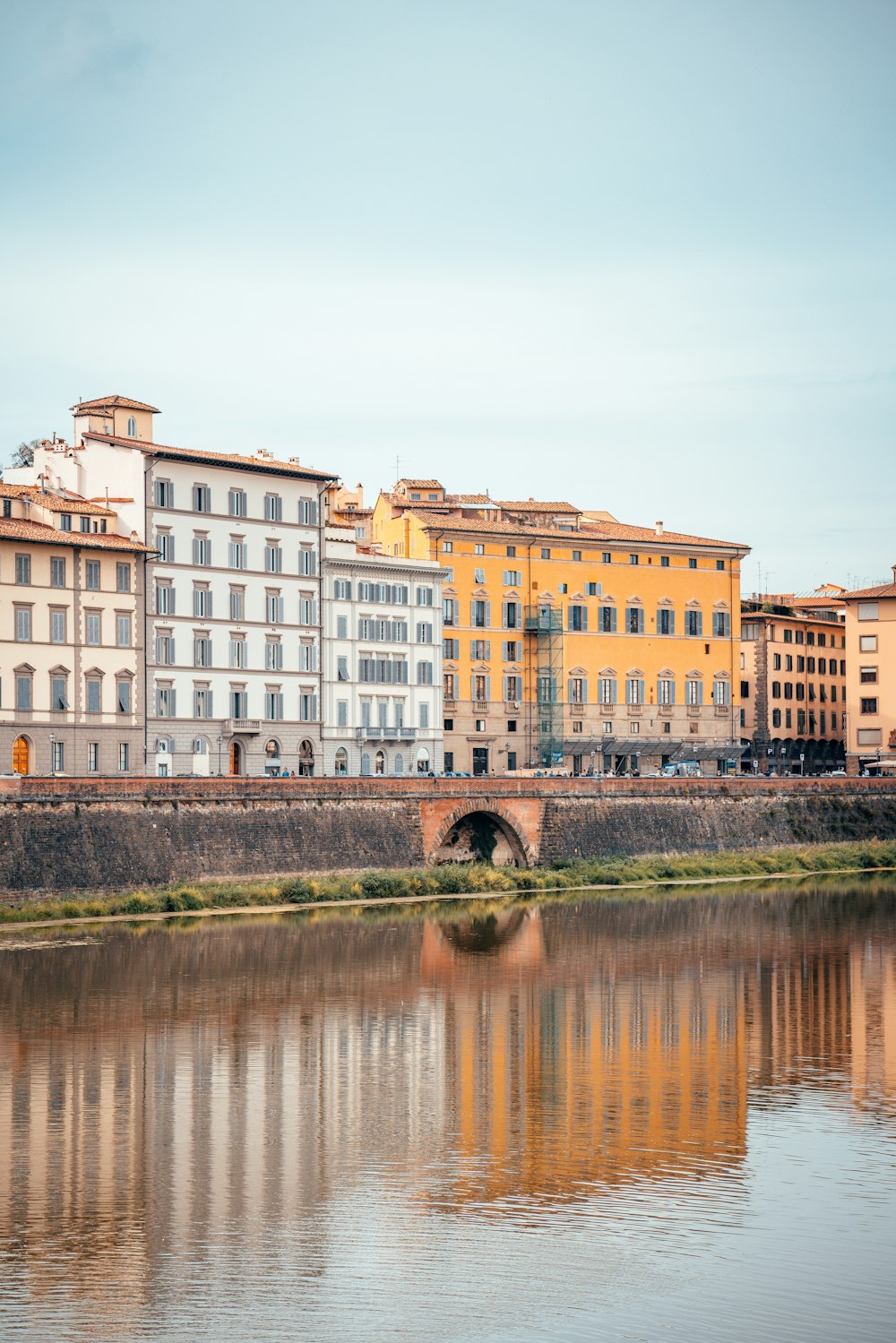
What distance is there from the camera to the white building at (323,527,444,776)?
78500 millimetres

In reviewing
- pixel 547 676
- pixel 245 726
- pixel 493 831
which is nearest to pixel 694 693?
pixel 547 676

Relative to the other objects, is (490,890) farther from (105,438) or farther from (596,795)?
(105,438)

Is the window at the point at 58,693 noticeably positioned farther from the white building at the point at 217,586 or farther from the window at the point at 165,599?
the window at the point at 165,599

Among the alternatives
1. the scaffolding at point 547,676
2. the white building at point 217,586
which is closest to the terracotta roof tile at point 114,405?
the white building at point 217,586

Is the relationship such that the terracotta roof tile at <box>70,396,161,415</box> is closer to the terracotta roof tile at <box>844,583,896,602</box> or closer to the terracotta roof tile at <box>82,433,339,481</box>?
the terracotta roof tile at <box>82,433,339,481</box>

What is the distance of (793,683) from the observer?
112 metres

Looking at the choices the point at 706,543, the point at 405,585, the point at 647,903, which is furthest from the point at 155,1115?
the point at 706,543

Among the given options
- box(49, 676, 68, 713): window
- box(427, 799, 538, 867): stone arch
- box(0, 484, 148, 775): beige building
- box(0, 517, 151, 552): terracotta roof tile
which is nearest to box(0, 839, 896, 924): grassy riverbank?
box(427, 799, 538, 867): stone arch

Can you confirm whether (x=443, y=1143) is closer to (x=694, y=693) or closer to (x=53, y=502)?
(x=53, y=502)

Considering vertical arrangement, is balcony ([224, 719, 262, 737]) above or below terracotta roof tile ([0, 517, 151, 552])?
below

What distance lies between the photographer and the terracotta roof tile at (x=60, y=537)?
2525 inches

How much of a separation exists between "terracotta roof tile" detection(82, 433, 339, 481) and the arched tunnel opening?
1537 centimetres

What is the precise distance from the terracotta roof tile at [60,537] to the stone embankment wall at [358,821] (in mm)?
10155

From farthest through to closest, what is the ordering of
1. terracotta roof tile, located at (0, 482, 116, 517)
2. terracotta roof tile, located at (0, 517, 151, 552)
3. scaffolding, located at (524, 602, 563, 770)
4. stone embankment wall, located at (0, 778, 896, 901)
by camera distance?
scaffolding, located at (524, 602, 563, 770) → terracotta roof tile, located at (0, 482, 116, 517) → terracotta roof tile, located at (0, 517, 151, 552) → stone embankment wall, located at (0, 778, 896, 901)
